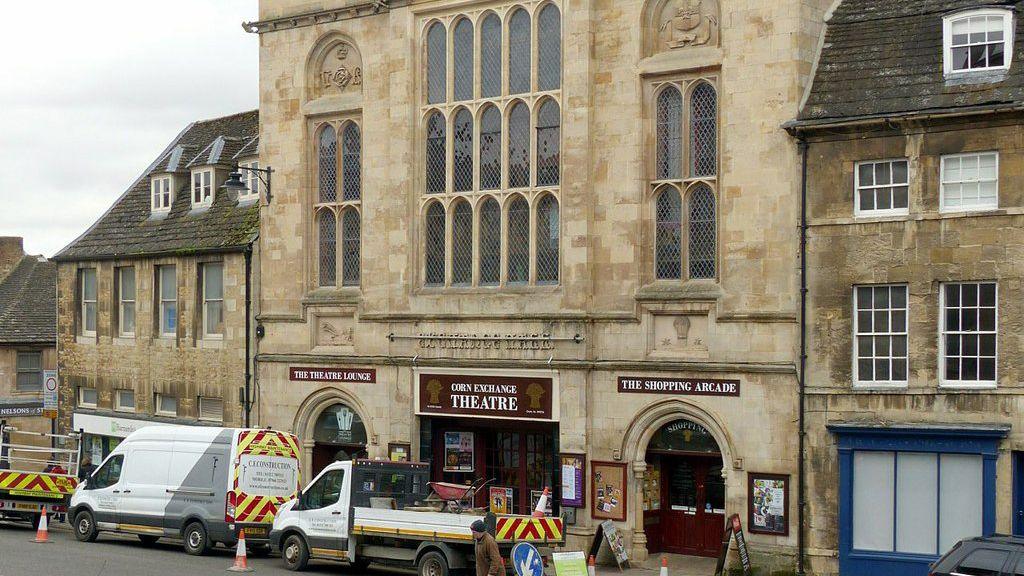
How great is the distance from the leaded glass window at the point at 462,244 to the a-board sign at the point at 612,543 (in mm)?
6444

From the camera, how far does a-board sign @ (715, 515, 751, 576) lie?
81.1 ft

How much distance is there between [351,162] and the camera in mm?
32281

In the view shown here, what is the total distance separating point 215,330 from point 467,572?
572 inches

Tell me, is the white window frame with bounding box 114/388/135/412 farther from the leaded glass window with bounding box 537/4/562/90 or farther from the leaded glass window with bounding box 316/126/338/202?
the leaded glass window with bounding box 537/4/562/90

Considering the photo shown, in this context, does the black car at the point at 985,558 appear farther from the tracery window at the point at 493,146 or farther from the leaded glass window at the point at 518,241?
the leaded glass window at the point at 518,241

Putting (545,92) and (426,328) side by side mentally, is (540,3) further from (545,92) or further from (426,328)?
(426,328)

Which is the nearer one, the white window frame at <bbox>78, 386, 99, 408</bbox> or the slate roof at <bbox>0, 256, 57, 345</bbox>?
the white window frame at <bbox>78, 386, 99, 408</bbox>

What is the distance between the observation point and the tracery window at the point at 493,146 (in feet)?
93.6

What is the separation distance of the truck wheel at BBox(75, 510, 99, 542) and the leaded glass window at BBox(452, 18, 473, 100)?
12.2 m

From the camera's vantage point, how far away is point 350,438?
105 ft

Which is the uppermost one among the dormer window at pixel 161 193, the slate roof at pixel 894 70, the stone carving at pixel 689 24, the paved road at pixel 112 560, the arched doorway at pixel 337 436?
the stone carving at pixel 689 24

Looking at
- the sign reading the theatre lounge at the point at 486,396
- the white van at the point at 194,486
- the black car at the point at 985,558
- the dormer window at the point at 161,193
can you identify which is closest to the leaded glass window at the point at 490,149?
the sign reading the theatre lounge at the point at 486,396

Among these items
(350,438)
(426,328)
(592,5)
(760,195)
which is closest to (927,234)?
(760,195)

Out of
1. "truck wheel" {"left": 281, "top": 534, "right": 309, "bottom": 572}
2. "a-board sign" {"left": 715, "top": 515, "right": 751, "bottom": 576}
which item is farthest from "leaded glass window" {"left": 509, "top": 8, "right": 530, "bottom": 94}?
"truck wheel" {"left": 281, "top": 534, "right": 309, "bottom": 572}
